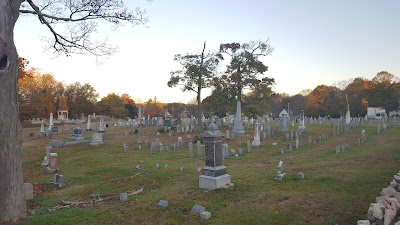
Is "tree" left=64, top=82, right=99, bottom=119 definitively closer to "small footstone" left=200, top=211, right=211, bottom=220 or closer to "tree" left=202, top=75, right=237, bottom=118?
"tree" left=202, top=75, right=237, bottom=118

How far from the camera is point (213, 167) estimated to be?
31.4ft

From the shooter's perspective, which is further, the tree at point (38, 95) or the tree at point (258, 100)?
the tree at point (38, 95)

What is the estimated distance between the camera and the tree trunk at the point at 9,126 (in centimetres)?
636

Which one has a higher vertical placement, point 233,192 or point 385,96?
point 385,96

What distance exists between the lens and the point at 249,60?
3459cm

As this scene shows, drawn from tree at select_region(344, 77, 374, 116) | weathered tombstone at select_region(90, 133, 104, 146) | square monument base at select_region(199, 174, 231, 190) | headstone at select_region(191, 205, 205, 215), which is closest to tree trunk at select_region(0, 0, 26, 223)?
headstone at select_region(191, 205, 205, 215)

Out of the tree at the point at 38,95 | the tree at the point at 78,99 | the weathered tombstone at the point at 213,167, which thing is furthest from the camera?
Result: the tree at the point at 78,99

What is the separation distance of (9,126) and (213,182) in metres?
6.09

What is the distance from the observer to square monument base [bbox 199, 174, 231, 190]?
9195 mm

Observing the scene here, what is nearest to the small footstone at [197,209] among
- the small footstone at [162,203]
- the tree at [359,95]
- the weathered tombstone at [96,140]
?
the small footstone at [162,203]

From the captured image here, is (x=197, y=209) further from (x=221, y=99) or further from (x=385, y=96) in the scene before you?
(x=385, y=96)

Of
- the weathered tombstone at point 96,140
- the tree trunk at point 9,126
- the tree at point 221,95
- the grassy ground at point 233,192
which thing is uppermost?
the tree at point 221,95

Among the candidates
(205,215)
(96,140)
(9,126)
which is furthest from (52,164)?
(96,140)

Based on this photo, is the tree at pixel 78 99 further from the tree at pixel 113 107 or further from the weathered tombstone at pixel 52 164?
the weathered tombstone at pixel 52 164
